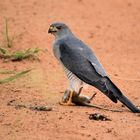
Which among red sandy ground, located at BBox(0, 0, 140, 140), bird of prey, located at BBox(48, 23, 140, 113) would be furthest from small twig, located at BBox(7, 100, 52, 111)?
bird of prey, located at BBox(48, 23, 140, 113)

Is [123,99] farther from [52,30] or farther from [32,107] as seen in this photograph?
[52,30]

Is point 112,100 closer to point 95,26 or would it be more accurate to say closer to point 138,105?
point 138,105

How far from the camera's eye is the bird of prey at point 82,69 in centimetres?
922

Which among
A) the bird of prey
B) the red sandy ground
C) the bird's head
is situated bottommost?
the red sandy ground

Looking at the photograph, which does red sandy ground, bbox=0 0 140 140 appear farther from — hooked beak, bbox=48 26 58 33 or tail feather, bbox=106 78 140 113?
hooked beak, bbox=48 26 58 33

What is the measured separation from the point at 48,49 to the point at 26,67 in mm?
1150

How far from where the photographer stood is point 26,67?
11.1 m

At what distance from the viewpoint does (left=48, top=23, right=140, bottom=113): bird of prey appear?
9.22 meters

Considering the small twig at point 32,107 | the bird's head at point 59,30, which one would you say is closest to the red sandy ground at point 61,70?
the small twig at point 32,107

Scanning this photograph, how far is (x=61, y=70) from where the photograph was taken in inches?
443

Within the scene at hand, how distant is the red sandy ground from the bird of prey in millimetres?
244

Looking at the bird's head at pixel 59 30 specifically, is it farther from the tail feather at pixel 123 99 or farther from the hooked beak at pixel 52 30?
the tail feather at pixel 123 99

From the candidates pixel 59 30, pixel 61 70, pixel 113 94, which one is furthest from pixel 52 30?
pixel 113 94

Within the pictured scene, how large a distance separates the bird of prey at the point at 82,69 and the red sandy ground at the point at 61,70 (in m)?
0.24
